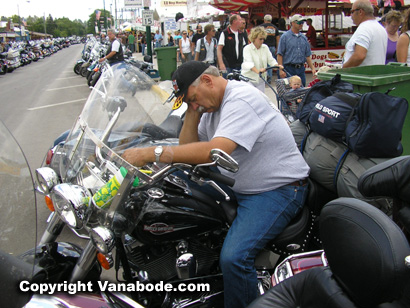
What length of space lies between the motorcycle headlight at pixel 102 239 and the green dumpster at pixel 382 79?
3.24 m

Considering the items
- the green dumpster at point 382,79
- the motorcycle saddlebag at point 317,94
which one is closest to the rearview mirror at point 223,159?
the motorcycle saddlebag at point 317,94

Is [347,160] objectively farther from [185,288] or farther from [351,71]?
[351,71]

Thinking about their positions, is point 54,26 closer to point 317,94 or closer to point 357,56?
point 357,56

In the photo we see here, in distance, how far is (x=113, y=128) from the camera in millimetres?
2311

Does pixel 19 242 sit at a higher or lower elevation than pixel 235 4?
lower

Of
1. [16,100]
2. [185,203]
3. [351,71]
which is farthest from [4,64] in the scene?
[185,203]

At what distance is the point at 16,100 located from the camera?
11117 mm

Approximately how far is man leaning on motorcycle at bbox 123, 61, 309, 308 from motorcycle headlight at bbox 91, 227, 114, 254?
56 centimetres

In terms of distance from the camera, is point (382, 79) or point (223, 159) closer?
point (223, 159)

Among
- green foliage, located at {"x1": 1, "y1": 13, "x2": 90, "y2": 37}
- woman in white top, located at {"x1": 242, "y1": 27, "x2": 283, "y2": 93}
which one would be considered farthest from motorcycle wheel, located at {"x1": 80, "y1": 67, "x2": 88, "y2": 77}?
green foliage, located at {"x1": 1, "y1": 13, "x2": 90, "y2": 37}

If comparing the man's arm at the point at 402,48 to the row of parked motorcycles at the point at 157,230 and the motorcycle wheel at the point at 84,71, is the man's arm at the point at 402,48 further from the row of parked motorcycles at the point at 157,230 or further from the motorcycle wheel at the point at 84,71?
the motorcycle wheel at the point at 84,71

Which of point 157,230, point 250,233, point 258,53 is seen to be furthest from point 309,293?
point 258,53

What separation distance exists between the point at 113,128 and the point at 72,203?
66 centimetres

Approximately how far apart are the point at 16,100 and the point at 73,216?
1057 centimetres
